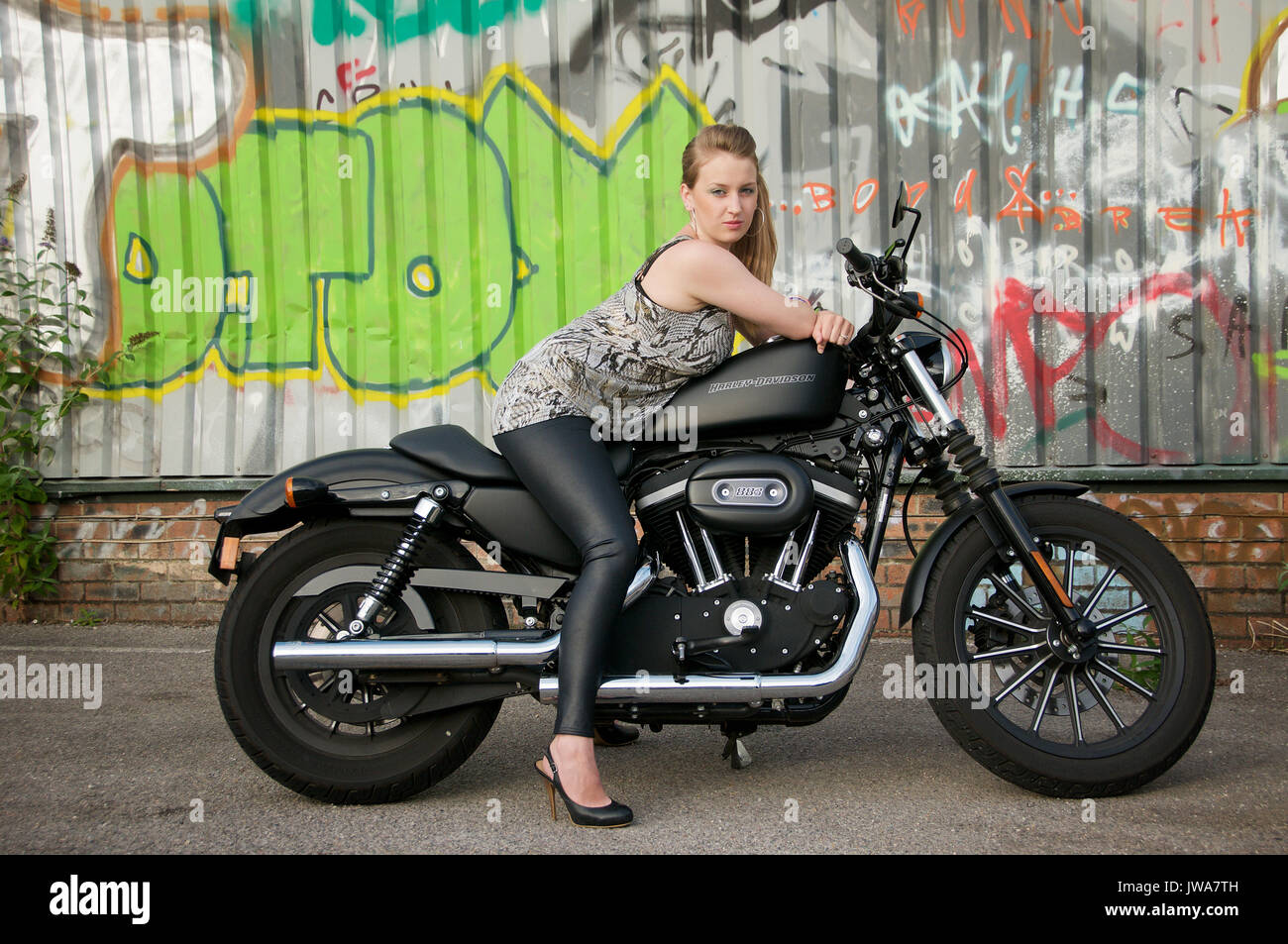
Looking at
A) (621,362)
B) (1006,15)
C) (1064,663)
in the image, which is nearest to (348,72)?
(1006,15)

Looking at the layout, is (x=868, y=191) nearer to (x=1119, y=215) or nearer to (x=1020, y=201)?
(x=1020, y=201)

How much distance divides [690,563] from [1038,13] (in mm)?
3650

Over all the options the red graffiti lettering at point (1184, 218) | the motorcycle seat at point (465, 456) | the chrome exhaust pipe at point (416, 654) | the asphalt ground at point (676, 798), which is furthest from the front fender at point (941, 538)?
the red graffiti lettering at point (1184, 218)

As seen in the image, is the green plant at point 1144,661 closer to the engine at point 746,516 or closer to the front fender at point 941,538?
the front fender at point 941,538

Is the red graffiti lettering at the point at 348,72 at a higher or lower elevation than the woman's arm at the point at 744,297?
higher

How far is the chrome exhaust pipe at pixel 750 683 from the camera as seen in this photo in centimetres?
282

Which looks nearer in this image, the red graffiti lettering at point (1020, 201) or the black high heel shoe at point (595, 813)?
the black high heel shoe at point (595, 813)

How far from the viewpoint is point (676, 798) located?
302cm

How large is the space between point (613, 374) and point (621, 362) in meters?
0.04

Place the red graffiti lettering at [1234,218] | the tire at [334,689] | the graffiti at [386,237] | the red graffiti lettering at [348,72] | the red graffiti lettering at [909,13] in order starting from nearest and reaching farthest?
the tire at [334,689] < the red graffiti lettering at [1234,218] < the red graffiti lettering at [909,13] < the graffiti at [386,237] < the red graffiti lettering at [348,72]

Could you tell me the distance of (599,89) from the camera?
5.39m

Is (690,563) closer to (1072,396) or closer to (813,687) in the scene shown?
(813,687)

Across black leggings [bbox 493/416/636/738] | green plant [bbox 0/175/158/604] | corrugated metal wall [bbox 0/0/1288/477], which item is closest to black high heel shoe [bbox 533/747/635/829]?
black leggings [bbox 493/416/636/738]

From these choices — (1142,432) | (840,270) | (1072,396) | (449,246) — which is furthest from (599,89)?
(1142,432)
